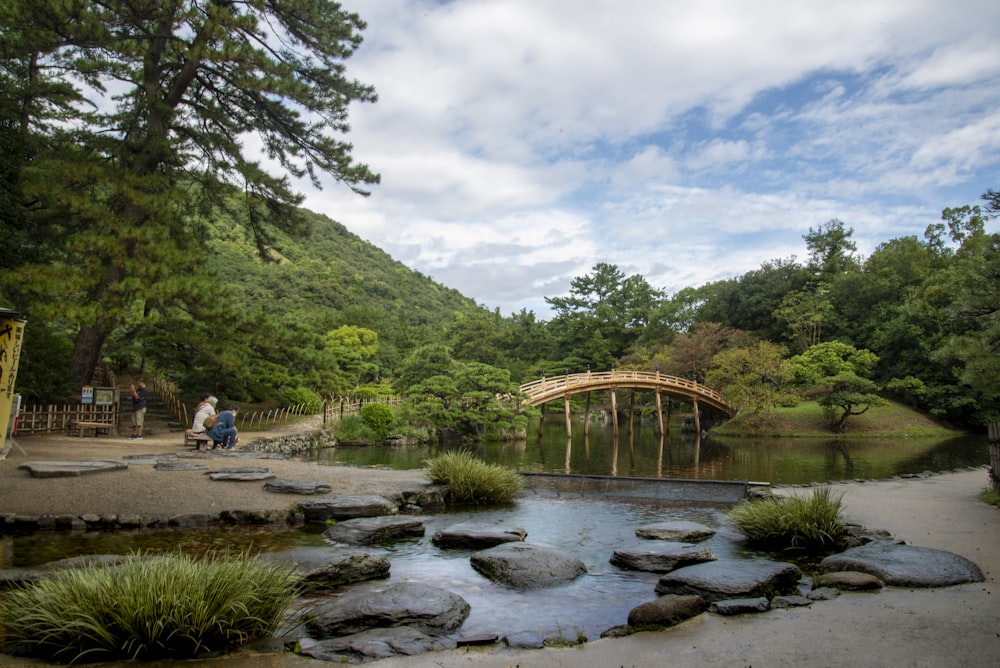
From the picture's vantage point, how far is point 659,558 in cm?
621

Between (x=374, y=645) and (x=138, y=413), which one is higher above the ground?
(x=138, y=413)

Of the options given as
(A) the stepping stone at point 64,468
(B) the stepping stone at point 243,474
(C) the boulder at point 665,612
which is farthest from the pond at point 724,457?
(C) the boulder at point 665,612

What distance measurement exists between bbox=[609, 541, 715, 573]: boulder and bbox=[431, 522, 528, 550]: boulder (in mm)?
1322

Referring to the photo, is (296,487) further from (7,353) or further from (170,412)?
(170,412)

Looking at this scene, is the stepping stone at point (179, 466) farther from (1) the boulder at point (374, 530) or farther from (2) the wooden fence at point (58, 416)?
(2) the wooden fence at point (58, 416)

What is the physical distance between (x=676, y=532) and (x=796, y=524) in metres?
1.39

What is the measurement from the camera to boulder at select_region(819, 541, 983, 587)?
4.98m

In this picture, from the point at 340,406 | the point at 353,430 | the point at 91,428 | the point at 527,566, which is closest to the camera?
the point at 527,566

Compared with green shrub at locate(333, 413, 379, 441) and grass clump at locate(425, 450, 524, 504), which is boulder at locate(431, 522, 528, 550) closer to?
grass clump at locate(425, 450, 524, 504)

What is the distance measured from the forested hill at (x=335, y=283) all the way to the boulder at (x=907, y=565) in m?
30.1

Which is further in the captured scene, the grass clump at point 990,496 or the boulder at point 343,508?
the grass clump at point 990,496

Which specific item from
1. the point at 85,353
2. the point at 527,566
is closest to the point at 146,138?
the point at 85,353

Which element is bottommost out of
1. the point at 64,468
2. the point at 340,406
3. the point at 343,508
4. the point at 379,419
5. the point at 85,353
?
the point at 343,508

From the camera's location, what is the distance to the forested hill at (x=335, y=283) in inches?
1799
